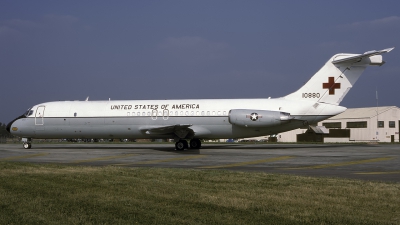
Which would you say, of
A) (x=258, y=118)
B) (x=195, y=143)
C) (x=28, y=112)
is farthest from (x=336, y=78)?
(x=28, y=112)

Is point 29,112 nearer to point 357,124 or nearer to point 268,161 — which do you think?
point 268,161

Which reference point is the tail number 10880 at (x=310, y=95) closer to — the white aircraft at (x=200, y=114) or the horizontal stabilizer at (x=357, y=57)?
the white aircraft at (x=200, y=114)

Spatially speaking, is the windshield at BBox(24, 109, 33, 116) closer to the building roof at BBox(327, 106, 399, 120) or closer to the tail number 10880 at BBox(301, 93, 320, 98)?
the tail number 10880 at BBox(301, 93, 320, 98)

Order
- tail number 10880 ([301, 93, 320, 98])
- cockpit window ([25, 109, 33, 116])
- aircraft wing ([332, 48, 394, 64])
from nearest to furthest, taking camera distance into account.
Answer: aircraft wing ([332, 48, 394, 64]) < tail number 10880 ([301, 93, 320, 98]) < cockpit window ([25, 109, 33, 116])

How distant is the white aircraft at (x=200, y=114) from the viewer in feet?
86.2

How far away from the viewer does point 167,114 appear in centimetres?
2806

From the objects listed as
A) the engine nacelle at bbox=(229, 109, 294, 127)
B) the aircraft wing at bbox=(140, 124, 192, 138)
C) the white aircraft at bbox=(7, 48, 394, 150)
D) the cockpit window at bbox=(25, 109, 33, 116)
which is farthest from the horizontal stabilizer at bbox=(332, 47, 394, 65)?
the cockpit window at bbox=(25, 109, 33, 116)

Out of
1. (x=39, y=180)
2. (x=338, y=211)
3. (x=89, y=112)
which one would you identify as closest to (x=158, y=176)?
(x=39, y=180)

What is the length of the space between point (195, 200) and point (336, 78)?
21.0 metres

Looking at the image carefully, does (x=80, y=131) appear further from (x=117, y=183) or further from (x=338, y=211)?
(x=338, y=211)

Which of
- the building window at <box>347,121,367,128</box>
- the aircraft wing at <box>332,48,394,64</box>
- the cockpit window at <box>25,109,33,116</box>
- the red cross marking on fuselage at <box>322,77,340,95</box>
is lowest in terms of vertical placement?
the building window at <box>347,121,367,128</box>

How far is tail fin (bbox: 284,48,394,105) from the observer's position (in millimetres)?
26203

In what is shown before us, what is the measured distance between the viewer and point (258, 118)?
85.7ft

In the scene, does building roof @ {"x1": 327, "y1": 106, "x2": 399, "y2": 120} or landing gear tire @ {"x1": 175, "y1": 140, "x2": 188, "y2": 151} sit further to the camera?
building roof @ {"x1": 327, "y1": 106, "x2": 399, "y2": 120}
